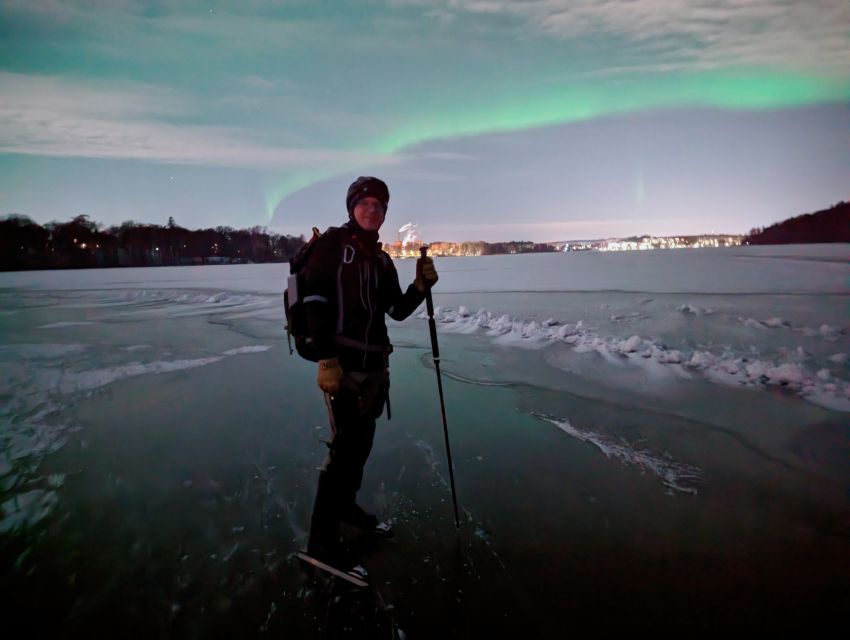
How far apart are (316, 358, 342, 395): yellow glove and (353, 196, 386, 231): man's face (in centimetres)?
101

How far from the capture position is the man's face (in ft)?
10.0

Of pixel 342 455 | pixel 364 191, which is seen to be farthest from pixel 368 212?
pixel 342 455

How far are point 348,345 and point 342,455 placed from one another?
0.74 meters

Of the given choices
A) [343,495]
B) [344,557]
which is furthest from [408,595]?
[343,495]

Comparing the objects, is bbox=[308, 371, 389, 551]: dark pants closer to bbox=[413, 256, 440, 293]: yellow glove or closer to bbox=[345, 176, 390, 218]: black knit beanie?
bbox=[413, 256, 440, 293]: yellow glove

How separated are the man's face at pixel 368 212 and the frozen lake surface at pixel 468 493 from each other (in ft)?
7.27

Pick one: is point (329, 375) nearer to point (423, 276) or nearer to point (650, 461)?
point (423, 276)

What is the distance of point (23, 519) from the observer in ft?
11.0

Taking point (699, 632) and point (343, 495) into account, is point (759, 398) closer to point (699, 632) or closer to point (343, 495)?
point (699, 632)

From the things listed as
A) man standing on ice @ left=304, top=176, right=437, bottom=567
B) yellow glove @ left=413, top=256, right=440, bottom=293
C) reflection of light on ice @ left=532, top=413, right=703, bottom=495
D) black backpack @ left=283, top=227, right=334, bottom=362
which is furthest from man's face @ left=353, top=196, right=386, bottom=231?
reflection of light on ice @ left=532, top=413, right=703, bottom=495

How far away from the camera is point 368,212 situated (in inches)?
120

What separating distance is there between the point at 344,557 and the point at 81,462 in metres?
3.22

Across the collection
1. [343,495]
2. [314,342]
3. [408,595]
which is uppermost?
[314,342]

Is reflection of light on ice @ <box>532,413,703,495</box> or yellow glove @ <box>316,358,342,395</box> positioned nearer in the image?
yellow glove @ <box>316,358,342,395</box>
